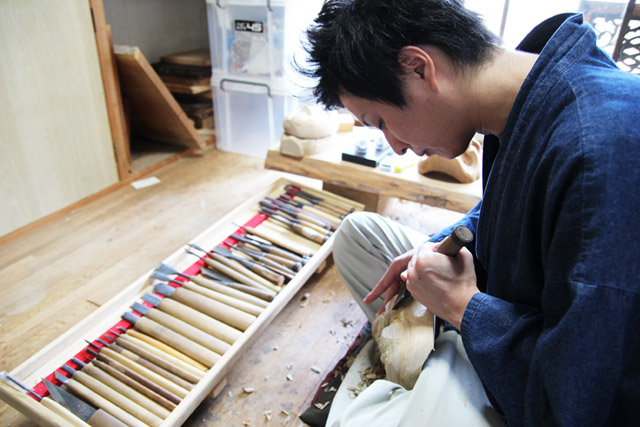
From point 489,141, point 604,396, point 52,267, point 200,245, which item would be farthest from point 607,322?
point 52,267

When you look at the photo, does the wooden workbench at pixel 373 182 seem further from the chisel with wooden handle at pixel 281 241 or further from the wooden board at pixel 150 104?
the wooden board at pixel 150 104

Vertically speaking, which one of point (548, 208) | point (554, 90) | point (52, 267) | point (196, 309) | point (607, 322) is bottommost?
point (52, 267)

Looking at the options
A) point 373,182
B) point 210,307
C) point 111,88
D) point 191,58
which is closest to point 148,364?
point 210,307

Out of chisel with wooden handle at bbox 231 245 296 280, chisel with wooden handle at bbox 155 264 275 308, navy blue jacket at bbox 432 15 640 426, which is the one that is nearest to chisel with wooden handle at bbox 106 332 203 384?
chisel with wooden handle at bbox 155 264 275 308

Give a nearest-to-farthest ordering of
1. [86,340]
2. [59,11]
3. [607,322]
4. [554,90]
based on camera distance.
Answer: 1. [607,322]
2. [554,90]
3. [86,340]
4. [59,11]

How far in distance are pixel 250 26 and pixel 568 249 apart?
2.94 meters

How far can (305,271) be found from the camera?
73.2 inches

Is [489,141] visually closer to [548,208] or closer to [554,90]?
[554,90]

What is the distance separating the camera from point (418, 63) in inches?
35.1

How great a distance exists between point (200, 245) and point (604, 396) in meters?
1.71

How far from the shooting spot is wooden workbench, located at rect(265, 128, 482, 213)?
218 cm

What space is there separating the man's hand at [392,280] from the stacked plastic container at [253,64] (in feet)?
6.11

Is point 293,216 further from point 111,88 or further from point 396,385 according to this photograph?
point 111,88

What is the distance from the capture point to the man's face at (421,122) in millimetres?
928
